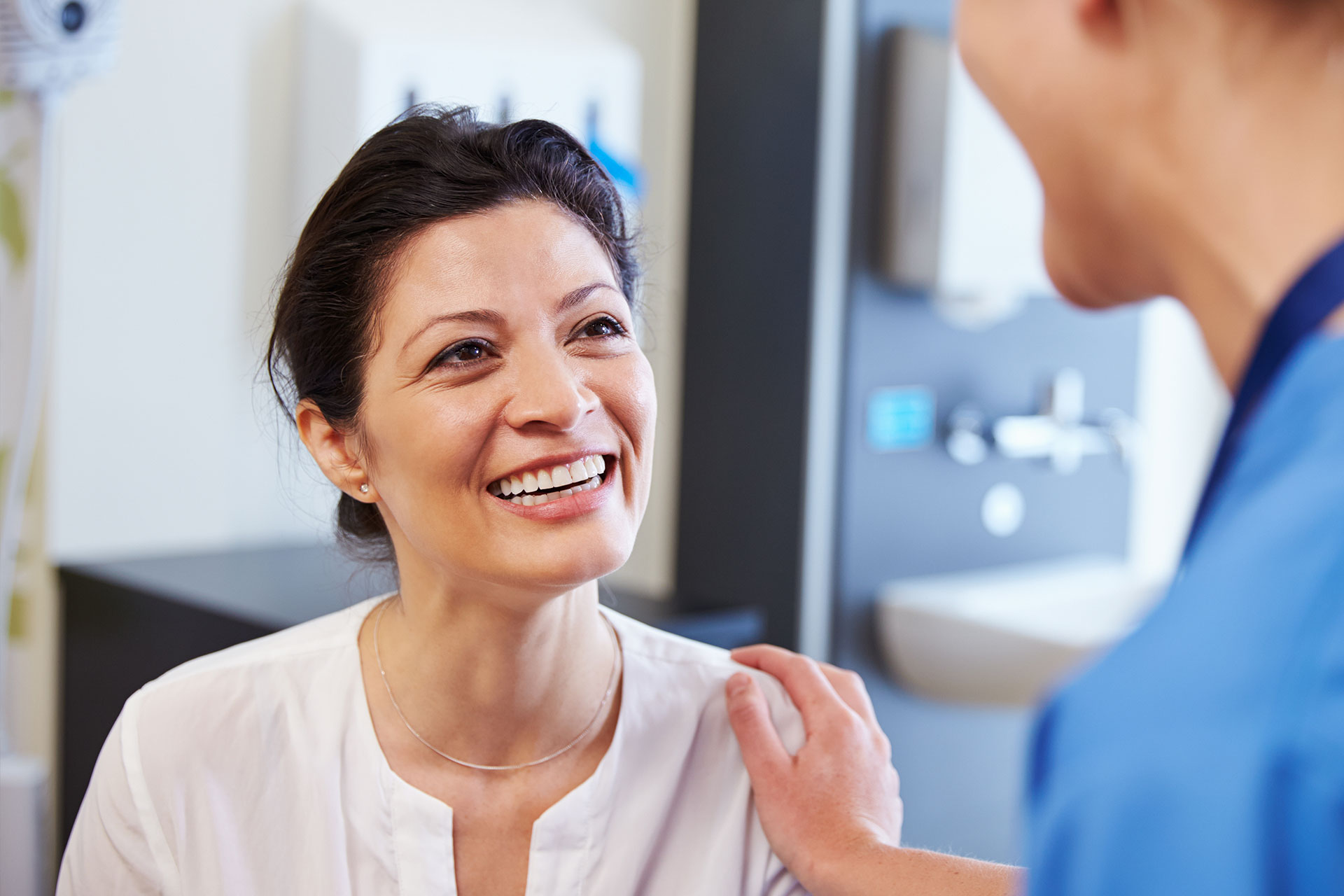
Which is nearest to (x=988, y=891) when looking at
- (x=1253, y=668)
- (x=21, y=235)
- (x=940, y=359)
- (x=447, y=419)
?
(x=447, y=419)

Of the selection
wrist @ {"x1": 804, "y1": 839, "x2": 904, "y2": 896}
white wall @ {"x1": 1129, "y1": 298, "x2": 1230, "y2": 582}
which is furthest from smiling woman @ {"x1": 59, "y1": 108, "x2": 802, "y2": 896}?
white wall @ {"x1": 1129, "y1": 298, "x2": 1230, "y2": 582}

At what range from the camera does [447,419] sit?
1.13m

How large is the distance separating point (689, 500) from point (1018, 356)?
2.43 ft

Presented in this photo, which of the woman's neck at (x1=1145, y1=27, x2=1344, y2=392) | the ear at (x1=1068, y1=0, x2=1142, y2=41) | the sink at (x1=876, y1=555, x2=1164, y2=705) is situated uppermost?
the ear at (x1=1068, y1=0, x2=1142, y2=41)

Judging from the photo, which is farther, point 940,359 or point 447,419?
point 940,359

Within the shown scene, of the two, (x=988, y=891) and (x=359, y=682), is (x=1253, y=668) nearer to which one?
(x=988, y=891)

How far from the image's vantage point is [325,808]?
1203 millimetres

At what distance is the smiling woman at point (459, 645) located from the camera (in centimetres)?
114

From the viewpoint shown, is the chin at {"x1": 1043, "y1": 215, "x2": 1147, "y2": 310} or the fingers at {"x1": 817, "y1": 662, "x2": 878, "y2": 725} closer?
the chin at {"x1": 1043, "y1": 215, "x2": 1147, "y2": 310}

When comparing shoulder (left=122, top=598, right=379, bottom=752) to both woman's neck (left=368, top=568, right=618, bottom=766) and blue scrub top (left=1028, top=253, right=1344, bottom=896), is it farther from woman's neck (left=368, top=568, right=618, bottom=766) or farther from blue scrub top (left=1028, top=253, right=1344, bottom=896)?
blue scrub top (left=1028, top=253, right=1344, bottom=896)

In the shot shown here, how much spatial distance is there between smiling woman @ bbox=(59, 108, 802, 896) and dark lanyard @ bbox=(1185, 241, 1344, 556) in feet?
2.18

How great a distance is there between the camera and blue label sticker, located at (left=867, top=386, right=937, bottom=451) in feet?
8.29

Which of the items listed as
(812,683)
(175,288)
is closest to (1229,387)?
(812,683)

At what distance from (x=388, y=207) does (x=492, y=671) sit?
0.44 m
